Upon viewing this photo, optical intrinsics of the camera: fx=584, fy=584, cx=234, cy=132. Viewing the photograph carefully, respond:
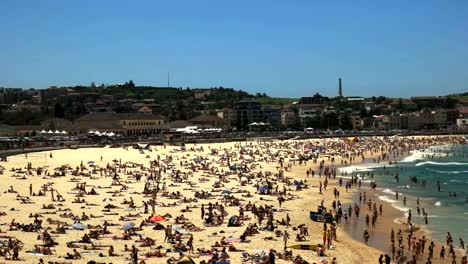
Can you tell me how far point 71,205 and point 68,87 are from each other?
534 feet

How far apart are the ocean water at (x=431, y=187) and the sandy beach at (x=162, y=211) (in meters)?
2.20

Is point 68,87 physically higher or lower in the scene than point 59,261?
higher

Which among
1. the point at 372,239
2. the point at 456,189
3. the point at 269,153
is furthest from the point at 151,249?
the point at 269,153

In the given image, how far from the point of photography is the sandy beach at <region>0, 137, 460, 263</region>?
1864 centimetres

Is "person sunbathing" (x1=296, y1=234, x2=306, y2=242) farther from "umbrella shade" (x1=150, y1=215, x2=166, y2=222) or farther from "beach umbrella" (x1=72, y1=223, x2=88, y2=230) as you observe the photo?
"beach umbrella" (x1=72, y1=223, x2=88, y2=230)

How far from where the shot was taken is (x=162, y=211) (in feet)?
85.7

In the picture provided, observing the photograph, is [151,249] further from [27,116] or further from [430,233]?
[27,116]

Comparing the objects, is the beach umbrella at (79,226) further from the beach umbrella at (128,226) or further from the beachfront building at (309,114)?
the beachfront building at (309,114)

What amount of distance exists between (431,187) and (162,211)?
20.3 metres

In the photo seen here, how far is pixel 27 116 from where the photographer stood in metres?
100

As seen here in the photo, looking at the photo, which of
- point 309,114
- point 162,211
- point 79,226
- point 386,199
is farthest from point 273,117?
point 79,226

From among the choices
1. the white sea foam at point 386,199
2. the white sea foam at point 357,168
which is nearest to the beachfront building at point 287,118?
the white sea foam at point 357,168

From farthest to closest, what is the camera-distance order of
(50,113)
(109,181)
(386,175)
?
(50,113) < (386,175) < (109,181)

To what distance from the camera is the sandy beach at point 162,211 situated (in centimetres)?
1864
